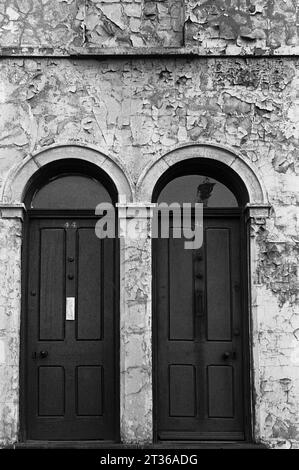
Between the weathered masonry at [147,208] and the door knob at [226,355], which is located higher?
the weathered masonry at [147,208]

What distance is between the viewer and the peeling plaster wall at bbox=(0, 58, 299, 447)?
8.14 meters

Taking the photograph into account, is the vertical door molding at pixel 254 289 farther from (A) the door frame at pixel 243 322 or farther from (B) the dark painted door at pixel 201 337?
(B) the dark painted door at pixel 201 337

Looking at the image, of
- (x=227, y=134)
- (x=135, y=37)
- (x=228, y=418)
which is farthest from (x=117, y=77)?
(x=228, y=418)

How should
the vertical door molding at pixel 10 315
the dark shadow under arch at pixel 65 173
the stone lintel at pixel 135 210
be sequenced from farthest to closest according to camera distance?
the dark shadow under arch at pixel 65 173
the stone lintel at pixel 135 210
the vertical door molding at pixel 10 315

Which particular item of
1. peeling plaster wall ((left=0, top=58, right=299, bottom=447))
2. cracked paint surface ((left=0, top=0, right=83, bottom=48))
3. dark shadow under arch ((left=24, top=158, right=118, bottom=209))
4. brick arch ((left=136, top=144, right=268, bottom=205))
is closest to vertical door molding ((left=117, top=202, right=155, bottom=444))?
peeling plaster wall ((left=0, top=58, right=299, bottom=447))

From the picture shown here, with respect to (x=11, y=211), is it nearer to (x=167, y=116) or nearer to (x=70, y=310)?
(x=70, y=310)

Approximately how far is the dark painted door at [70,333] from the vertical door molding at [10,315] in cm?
25

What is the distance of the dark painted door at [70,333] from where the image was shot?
8109 millimetres

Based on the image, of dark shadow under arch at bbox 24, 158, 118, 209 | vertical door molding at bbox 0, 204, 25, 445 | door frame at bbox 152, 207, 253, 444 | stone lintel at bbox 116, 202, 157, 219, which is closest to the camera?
vertical door molding at bbox 0, 204, 25, 445

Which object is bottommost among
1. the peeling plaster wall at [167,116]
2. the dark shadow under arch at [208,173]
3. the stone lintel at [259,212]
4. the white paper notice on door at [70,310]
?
the white paper notice on door at [70,310]

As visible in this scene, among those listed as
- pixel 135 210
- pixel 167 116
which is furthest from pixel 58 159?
pixel 167 116

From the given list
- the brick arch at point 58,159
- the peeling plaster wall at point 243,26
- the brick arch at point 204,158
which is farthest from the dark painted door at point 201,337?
the peeling plaster wall at point 243,26

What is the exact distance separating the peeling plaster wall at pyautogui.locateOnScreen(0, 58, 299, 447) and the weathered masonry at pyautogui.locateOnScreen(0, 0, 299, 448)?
15 mm

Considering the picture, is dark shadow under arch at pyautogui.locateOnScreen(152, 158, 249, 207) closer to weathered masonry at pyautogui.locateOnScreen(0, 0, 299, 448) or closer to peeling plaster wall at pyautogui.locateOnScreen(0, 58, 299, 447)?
weathered masonry at pyautogui.locateOnScreen(0, 0, 299, 448)
